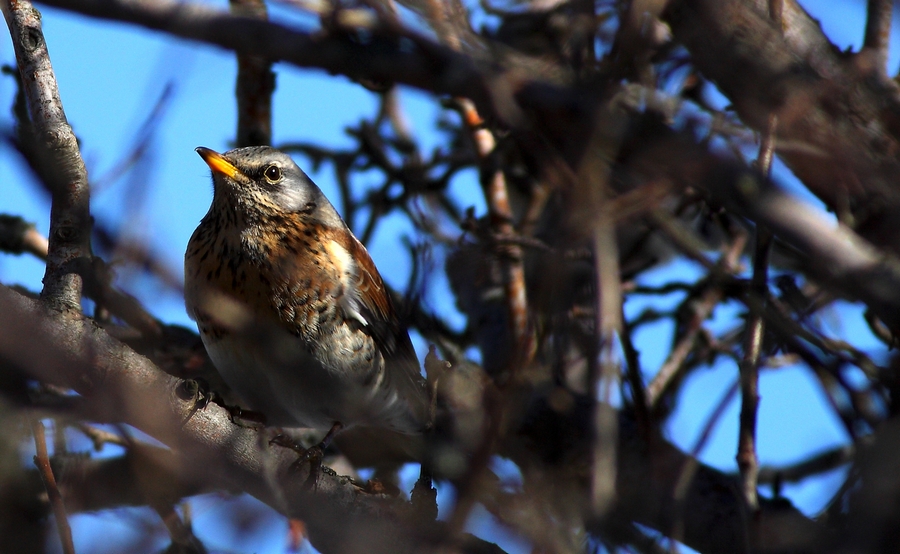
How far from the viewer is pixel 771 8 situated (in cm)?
328

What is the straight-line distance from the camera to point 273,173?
205 inches

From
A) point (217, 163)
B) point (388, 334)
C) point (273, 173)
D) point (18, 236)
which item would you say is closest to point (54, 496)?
point (388, 334)

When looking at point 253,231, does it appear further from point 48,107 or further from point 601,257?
point 601,257

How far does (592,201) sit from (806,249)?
642mm

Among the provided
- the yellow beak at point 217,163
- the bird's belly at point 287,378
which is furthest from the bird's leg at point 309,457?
the yellow beak at point 217,163

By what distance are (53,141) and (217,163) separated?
5.39ft

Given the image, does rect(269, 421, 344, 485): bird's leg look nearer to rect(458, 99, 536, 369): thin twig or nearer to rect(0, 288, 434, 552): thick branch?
rect(0, 288, 434, 552): thick branch

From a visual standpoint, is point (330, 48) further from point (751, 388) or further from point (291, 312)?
point (751, 388)

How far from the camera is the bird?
4441 millimetres

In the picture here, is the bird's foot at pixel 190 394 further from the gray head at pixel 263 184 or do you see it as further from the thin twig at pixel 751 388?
the gray head at pixel 263 184

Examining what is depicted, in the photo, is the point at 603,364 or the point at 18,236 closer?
the point at 603,364

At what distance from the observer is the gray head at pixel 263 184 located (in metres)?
5.01

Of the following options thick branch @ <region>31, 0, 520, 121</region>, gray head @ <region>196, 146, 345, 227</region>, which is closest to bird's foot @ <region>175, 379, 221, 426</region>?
thick branch @ <region>31, 0, 520, 121</region>

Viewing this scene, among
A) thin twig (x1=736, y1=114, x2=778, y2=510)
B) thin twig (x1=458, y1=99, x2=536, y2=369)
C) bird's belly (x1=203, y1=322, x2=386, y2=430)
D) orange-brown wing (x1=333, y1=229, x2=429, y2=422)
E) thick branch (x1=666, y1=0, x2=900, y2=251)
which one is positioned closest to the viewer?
thin twig (x1=736, y1=114, x2=778, y2=510)
